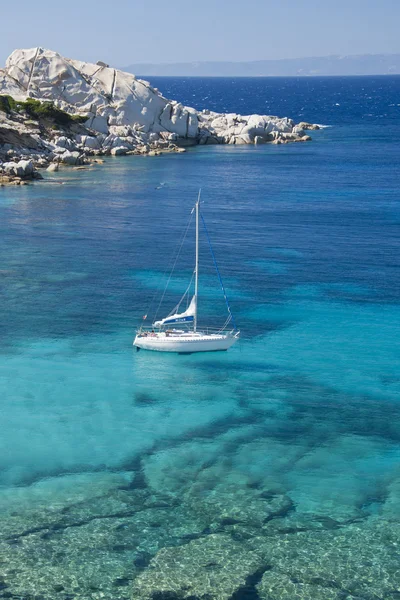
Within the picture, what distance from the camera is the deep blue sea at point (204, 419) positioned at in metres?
29.7

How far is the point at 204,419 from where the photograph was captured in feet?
137

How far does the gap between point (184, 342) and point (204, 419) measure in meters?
9.41

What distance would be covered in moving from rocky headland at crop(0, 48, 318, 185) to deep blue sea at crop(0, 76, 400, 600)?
168 ft

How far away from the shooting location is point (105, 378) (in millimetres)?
46562

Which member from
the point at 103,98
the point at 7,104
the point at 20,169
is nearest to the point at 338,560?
the point at 20,169

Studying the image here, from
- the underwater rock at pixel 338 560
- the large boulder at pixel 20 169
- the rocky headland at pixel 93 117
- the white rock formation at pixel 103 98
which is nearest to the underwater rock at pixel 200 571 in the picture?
the underwater rock at pixel 338 560

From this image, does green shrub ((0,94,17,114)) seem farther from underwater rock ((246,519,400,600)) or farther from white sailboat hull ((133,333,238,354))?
underwater rock ((246,519,400,600))

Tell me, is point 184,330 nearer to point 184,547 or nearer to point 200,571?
point 184,547

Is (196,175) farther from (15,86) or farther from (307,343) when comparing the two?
(307,343)

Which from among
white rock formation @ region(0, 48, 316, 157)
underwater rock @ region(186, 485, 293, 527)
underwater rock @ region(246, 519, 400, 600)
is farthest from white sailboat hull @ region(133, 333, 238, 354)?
white rock formation @ region(0, 48, 316, 157)

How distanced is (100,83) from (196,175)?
47795 mm

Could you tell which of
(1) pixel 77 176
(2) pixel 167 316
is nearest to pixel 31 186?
(1) pixel 77 176

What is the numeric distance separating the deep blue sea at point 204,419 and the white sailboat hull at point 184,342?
57 cm

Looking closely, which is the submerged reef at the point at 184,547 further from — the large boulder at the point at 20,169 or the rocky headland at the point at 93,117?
the rocky headland at the point at 93,117
